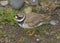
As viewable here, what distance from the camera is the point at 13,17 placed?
6.04 meters

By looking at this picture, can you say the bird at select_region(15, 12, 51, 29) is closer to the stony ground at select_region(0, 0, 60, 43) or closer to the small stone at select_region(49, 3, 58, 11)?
the stony ground at select_region(0, 0, 60, 43)

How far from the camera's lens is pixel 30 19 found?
5680 millimetres

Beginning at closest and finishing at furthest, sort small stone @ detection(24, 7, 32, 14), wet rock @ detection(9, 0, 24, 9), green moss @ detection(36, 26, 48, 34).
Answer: green moss @ detection(36, 26, 48, 34) < small stone @ detection(24, 7, 32, 14) < wet rock @ detection(9, 0, 24, 9)

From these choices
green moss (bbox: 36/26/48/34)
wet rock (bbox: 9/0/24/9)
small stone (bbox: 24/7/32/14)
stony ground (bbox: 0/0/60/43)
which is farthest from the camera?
wet rock (bbox: 9/0/24/9)

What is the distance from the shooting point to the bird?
5.63 m

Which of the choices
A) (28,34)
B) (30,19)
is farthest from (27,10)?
(28,34)

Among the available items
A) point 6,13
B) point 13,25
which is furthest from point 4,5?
point 13,25

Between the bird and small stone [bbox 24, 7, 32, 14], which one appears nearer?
the bird

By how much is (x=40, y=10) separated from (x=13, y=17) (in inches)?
27.6

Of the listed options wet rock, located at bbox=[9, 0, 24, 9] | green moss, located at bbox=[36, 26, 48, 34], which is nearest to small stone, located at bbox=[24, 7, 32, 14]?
wet rock, located at bbox=[9, 0, 24, 9]

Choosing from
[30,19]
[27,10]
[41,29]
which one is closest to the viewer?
[30,19]

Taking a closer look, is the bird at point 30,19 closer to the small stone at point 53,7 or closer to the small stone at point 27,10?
the small stone at point 27,10

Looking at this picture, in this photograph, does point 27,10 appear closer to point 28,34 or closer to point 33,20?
point 33,20

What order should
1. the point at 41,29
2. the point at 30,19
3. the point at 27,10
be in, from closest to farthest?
the point at 30,19 → the point at 41,29 → the point at 27,10
